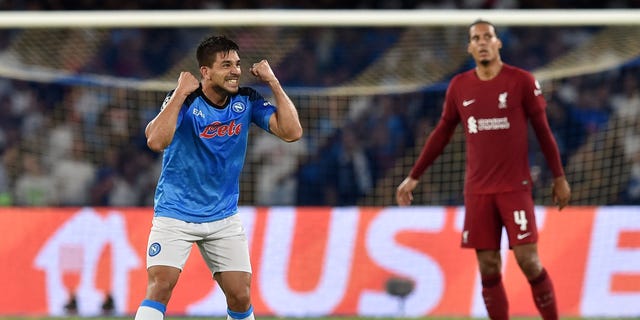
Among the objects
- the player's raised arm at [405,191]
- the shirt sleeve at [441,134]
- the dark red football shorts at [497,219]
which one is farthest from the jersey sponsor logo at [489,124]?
the player's raised arm at [405,191]

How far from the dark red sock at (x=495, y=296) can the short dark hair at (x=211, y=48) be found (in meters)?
2.20

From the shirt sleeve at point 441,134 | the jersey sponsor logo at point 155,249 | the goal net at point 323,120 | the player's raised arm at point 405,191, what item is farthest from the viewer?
the goal net at point 323,120

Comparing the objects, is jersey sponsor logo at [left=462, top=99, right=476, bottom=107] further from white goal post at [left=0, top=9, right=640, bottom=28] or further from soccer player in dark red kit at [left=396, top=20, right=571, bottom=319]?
white goal post at [left=0, top=9, right=640, bottom=28]

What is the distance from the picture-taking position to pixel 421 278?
10.3 m

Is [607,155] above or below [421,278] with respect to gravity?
above

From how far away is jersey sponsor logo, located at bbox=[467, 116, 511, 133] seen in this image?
7477 millimetres

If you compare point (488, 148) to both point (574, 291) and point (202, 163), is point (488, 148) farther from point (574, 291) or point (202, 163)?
point (574, 291)

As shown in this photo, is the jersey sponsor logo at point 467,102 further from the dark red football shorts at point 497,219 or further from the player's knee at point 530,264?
the player's knee at point 530,264

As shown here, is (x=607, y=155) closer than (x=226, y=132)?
No

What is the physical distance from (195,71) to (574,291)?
4.18 meters

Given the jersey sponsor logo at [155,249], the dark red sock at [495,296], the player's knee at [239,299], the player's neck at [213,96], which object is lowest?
the dark red sock at [495,296]

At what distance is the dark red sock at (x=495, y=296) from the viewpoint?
7492 millimetres

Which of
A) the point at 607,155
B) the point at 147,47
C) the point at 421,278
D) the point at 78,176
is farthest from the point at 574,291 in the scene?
the point at 147,47

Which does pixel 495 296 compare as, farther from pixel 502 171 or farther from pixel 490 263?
pixel 502 171
